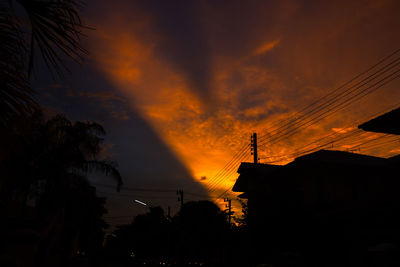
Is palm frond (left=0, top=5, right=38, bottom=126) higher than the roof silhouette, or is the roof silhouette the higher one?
the roof silhouette

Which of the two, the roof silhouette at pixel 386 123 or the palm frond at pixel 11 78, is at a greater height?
the roof silhouette at pixel 386 123

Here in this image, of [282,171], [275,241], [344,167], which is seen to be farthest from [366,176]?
[275,241]

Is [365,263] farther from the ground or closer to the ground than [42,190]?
closer to the ground

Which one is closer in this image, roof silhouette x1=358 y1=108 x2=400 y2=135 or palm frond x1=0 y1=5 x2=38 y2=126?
palm frond x1=0 y1=5 x2=38 y2=126

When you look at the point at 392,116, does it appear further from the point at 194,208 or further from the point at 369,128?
the point at 194,208

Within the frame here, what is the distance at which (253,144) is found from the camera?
32281 millimetres

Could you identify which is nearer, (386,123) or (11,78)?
(11,78)

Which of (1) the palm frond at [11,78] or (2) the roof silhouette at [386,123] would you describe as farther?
(2) the roof silhouette at [386,123]

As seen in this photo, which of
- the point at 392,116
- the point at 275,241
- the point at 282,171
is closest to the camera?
the point at 392,116

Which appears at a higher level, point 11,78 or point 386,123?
point 386,123

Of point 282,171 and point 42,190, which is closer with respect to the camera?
point 42,190

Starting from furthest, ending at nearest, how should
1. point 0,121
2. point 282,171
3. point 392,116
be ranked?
point 282,171, point 392,116, point 0,121

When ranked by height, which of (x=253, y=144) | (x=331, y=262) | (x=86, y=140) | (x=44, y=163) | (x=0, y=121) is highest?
(x=253, y=144)

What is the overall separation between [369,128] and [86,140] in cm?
1455
